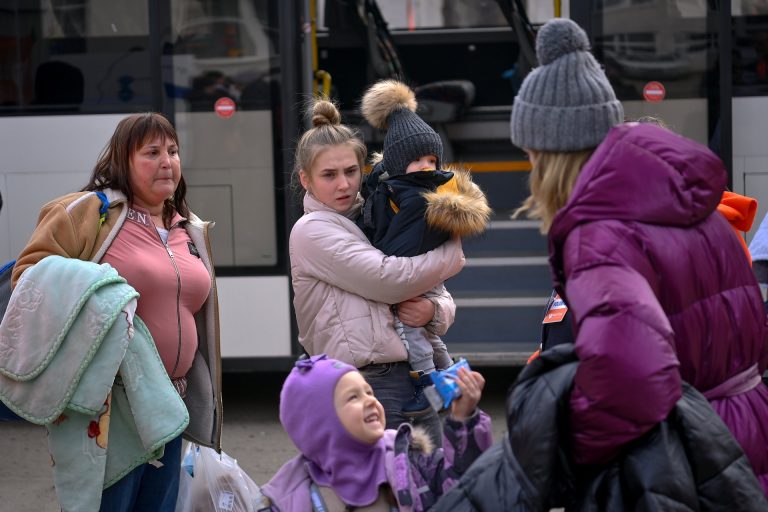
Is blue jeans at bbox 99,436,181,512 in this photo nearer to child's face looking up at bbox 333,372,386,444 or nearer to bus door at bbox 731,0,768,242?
child's face looking up at bbox 333,372,386,444

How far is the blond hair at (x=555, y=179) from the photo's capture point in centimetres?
216

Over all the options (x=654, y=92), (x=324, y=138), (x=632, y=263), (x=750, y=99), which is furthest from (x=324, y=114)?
(x=750, y=99)

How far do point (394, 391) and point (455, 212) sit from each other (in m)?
0.60

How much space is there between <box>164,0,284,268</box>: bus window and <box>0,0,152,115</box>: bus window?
213 millimetres

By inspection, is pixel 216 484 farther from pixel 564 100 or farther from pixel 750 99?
pixel 750 99

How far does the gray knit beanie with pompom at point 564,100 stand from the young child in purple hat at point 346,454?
768mm

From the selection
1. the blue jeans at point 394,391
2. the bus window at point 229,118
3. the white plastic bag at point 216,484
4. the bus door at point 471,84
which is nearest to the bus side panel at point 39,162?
the bus window at point 229,118

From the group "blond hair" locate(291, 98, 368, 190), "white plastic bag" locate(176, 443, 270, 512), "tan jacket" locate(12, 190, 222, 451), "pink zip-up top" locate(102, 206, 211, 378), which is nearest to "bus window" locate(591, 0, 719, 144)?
"blond hair" locate(291, 98, 368, 190)

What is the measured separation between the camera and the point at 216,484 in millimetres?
3410

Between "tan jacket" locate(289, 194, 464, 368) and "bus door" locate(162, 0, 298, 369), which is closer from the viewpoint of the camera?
"tan jacket" locate(289, 194, 464, 368)

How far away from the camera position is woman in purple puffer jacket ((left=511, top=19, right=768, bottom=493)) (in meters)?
1.87

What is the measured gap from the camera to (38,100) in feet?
20.8

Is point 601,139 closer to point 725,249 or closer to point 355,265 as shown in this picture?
point 725,249

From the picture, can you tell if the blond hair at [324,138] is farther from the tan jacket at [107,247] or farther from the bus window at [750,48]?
the bus window at [750,48]
